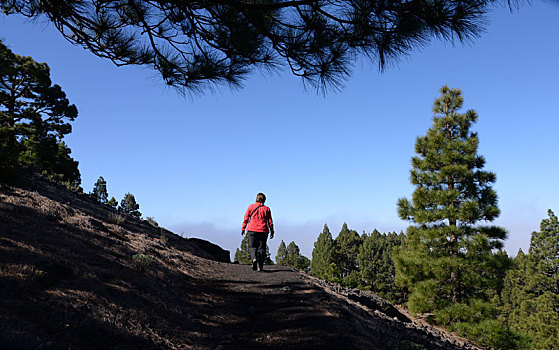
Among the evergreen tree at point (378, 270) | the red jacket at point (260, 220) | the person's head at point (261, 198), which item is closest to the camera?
the red jacket at point (260, 220)

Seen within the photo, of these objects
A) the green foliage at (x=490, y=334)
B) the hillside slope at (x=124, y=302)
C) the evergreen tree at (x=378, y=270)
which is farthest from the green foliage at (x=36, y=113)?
the evergreen tree at (x=378, y=270)

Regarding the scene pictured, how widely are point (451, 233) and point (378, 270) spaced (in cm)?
4579

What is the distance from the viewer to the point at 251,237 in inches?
373

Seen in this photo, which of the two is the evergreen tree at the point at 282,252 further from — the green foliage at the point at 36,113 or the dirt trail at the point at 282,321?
the dirt trail at the point at 282,321

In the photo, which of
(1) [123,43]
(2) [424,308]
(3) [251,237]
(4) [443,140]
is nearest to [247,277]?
(3) [251,237]

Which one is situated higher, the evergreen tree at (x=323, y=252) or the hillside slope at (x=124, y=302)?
the evergreen tree at (x=323, y=252)

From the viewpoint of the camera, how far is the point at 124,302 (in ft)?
17.1

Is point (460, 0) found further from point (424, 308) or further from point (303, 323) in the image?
point (424, 308)

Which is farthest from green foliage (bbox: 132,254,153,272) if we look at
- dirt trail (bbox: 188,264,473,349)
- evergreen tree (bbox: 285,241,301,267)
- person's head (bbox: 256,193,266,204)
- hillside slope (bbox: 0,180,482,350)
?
evergreen tree (bbox: 285,241,301,267)

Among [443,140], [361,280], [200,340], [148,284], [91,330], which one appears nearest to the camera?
[91,330]

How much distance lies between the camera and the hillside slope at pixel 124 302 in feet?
12.9

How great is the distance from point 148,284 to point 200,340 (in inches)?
85.2

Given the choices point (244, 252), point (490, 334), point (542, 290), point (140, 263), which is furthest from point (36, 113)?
point (542, 290)

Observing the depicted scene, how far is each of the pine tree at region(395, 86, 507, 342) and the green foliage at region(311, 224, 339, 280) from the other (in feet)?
130
